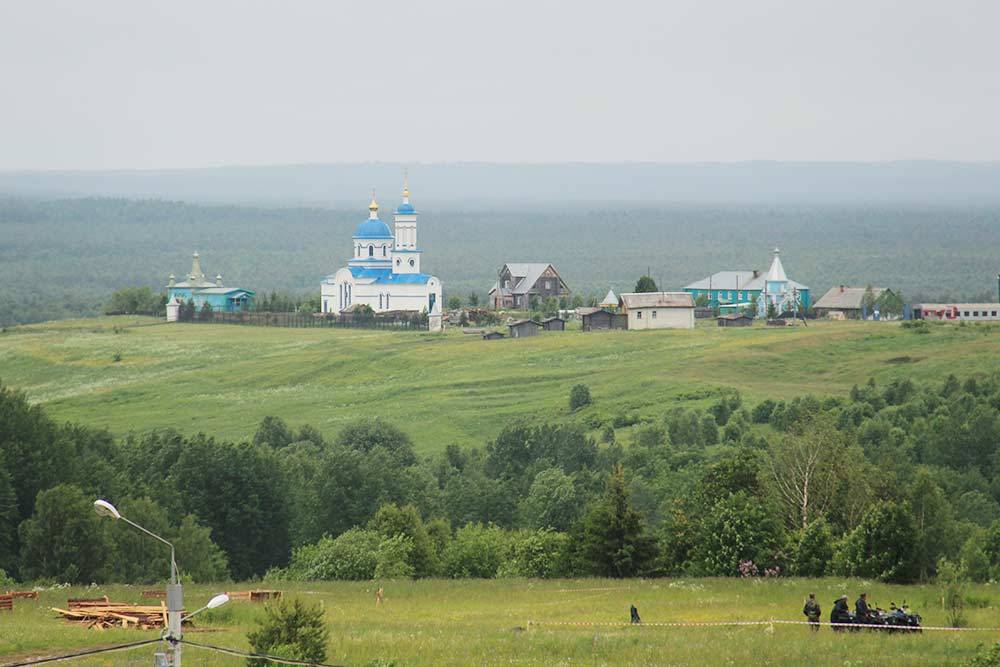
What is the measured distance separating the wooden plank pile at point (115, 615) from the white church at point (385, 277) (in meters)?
90.9

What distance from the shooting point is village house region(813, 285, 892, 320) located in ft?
411

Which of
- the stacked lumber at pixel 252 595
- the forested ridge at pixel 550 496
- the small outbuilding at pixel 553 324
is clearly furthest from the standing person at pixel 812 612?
the small outbuilding at pixel 553 324

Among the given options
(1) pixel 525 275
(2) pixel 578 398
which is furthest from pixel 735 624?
(1) pixel 525 275

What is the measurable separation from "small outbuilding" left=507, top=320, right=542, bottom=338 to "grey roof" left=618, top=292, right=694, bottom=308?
5.85 m

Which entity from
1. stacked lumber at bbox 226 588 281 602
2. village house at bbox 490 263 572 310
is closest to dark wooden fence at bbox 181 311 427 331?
village house at bbox 490 263 572 310

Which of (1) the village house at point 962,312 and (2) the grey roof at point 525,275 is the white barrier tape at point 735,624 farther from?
(2) the grey roof at point 525,275

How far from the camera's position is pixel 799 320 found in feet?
392

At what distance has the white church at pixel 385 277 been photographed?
13000 centimetres

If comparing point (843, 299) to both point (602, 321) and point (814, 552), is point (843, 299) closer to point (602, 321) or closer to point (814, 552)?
point (602, 321)

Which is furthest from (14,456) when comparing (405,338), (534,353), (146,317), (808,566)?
(146,317)

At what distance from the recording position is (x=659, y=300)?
11550 cm

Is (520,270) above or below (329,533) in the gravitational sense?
above

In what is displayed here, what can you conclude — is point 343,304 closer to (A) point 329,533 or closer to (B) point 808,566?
(A) point 329,533

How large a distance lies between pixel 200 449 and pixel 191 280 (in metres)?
88.0
